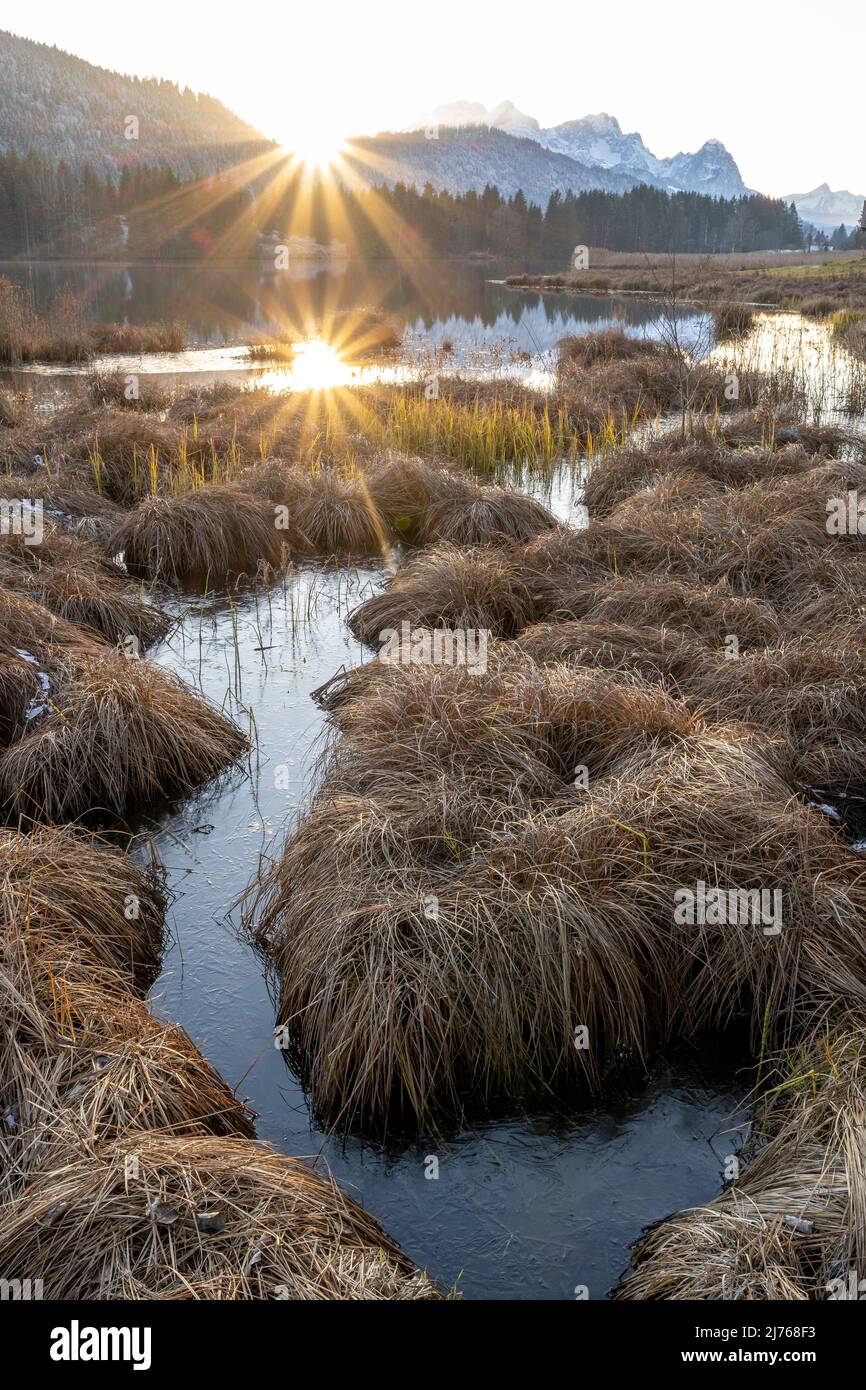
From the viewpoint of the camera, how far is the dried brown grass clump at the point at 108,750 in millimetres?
5625

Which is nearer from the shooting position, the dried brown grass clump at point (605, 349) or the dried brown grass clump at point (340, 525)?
the dried brown grass clump at point (340, 525)

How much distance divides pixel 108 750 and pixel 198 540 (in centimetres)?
451

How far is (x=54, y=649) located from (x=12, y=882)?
2754 mm

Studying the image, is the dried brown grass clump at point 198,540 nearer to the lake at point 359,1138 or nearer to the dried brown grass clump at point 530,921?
the lake at point 359,1138

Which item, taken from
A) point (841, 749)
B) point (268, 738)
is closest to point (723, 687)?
point (841, 749)

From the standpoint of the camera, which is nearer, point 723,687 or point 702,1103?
point 702,1103

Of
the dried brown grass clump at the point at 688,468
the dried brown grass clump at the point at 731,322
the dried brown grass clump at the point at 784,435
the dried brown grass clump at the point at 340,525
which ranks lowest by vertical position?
the dried brown grass clump at the point at 340,525

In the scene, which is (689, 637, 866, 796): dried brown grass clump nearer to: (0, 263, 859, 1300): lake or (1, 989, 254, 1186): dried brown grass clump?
(0, 263, 859, 1300): lake

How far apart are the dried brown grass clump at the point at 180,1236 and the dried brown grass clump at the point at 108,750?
2.86 meters

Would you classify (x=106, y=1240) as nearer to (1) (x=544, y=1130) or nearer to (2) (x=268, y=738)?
(1) (x=544, y=1130)

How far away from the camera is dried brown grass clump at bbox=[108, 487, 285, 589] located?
9867 millimetres

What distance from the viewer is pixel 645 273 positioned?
2069 inches

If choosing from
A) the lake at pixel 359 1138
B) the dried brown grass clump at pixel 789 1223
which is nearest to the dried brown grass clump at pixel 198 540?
the lake at pixel 359 1138

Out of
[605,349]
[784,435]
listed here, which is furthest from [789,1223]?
[605,349]
